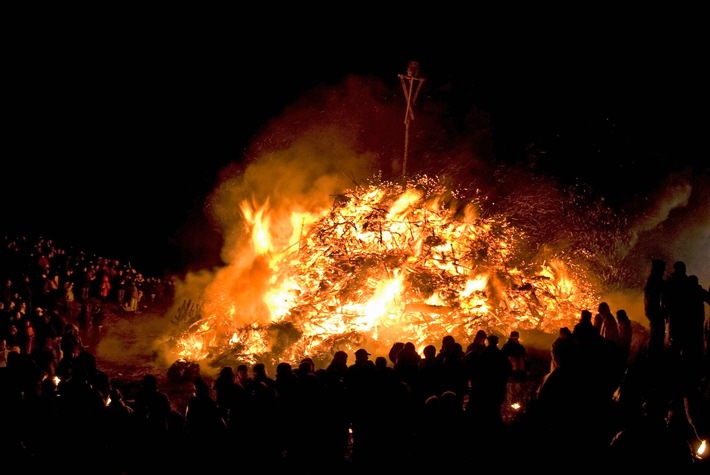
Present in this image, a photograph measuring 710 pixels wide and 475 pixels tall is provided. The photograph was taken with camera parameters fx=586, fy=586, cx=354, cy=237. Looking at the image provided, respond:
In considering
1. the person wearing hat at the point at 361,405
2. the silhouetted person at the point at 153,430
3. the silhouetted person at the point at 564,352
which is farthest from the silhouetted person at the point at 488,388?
the silhouetted person at the point at 153,430

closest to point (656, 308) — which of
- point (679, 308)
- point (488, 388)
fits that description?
point (679, 308)

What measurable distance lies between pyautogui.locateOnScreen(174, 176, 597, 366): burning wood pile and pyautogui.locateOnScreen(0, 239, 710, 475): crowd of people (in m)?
3.67

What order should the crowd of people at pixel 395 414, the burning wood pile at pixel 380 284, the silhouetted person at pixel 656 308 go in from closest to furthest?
the crowd of people at pixel 395 414 < the silhouetted person at pixel 656 308 < the burning wood pile at pixel 380 284

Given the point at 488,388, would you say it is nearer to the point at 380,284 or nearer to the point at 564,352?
the point at 564,352

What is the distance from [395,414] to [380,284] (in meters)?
7.26

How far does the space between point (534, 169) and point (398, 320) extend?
27.7ft

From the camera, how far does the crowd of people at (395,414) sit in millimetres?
6281

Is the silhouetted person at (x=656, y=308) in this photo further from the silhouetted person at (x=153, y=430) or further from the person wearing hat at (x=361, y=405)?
the silhouetted person at (x=153, y=430)

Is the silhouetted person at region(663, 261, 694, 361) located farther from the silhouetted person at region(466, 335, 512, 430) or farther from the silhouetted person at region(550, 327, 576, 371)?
the silhouetted person at region(466, 335, 512, 430)

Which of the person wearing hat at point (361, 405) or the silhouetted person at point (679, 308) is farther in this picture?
the silhouetted person at point (679, 308)

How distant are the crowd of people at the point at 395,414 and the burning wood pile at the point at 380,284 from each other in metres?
3.67

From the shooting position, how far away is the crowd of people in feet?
20.6

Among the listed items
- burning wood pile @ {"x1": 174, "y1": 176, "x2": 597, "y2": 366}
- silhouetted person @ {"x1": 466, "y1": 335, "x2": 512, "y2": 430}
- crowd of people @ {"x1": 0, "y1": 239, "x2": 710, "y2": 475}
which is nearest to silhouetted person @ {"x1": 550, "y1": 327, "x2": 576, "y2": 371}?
crowd of people @ {"x1": 0, "y1": 239, "x2": 710, "y2": 475}

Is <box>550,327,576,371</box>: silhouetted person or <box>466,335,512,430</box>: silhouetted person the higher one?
<box>550,327,576,371</box>: silhouetted person
